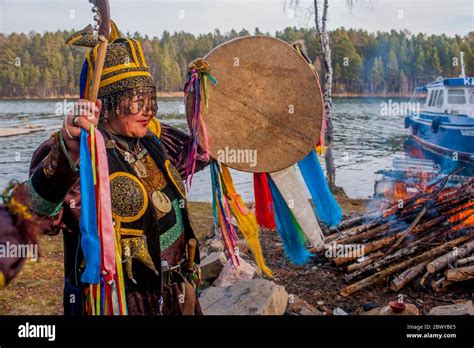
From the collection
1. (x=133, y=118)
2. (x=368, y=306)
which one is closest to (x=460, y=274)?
(x=368, y=306)

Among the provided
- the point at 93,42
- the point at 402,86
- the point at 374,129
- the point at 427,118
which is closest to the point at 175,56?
the point at 93,42

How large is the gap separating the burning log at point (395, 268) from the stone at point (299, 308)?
41 cm

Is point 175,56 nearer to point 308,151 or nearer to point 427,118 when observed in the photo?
point 308,151

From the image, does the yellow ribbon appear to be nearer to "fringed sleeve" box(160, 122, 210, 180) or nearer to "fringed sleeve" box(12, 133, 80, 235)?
"fringed sleeve" box(160, 122, 210, 180)

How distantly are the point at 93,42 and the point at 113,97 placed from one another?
222 millimetres

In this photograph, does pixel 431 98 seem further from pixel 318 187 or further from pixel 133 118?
pixel 133 118

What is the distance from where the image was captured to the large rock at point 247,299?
3543 mm

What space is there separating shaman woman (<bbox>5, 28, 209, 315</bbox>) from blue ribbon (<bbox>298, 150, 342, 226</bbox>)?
35.9 inches

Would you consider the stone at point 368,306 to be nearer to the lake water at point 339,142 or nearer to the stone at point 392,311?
the stone at point 392,311

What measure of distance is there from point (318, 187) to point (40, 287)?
2912 mm

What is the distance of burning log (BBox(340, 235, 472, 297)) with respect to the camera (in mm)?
4270

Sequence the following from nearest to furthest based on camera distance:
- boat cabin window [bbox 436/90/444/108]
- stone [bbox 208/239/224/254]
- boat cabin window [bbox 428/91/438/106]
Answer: stone [bbox 208/239/224/254]
boat cabin window [bbox 436/90/444/108]
boat cabin window [bbox 428/91/438/106]

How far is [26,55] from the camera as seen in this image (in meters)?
8.59

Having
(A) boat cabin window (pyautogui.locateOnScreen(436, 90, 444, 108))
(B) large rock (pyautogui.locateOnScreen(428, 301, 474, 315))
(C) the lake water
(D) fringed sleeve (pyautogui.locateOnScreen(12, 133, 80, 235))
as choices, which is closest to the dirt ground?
(B) large rock (pyautogui.locateOnScreen(428, 301, 474, 315))
